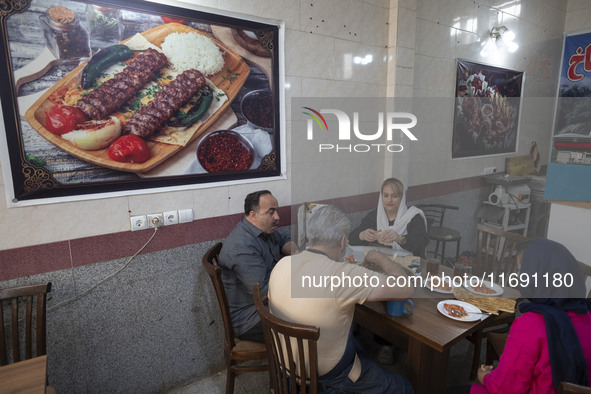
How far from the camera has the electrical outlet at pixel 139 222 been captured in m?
1.85

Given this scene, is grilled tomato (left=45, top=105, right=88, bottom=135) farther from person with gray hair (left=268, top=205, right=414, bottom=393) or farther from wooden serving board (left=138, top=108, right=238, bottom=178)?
person with gray hair (left=268, top=205, right=414, bottom=393)

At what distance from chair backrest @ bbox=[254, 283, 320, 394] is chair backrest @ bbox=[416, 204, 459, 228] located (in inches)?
93.2

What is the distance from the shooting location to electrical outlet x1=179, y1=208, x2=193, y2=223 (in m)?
2.00

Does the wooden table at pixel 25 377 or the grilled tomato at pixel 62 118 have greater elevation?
the grilled tomato at pixel 62 118

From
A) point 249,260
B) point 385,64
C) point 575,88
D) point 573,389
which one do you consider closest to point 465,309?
point 573,389

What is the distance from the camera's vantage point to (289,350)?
1.21 meters

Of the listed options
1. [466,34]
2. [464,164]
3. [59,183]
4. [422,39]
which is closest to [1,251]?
[59,183]

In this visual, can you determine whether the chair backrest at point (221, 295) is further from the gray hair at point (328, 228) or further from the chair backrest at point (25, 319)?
the chair backrest at point (25, 319)

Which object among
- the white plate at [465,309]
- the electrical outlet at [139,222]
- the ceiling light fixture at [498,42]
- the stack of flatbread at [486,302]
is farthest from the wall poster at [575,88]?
the electrical outlet at [139,222]

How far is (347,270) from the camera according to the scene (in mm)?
1347

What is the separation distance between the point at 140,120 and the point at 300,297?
129 cm

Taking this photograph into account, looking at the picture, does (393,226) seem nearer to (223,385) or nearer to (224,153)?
(224,153)

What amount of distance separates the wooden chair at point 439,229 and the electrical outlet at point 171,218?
2.26 metres

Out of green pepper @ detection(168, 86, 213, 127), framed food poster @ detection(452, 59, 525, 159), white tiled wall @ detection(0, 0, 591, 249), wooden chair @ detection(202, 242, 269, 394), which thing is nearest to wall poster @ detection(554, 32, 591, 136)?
white tiled wall @ detection(0, 0, 591, 249)
